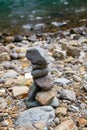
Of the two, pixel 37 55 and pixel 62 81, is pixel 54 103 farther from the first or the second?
pixel 62 81

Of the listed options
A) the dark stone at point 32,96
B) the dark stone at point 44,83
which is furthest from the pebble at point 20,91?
the dark stone at point 44,83

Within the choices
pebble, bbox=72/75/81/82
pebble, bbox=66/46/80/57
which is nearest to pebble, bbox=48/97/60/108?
pebble, bbox=72/75/81/82

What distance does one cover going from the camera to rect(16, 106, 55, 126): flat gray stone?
461 cm

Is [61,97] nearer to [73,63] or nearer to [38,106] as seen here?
[38,106]

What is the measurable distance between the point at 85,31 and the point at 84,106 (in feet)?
27.1

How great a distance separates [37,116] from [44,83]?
20.3 inches

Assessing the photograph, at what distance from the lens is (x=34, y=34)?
1358 cm

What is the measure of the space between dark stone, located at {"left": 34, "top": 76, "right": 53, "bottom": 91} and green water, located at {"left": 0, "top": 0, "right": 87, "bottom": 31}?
373 inches

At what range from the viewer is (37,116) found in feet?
15.2

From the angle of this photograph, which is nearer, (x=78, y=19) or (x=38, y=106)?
(x=38, y=106)

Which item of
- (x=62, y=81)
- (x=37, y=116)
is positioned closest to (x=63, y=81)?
(x=62, y=81)

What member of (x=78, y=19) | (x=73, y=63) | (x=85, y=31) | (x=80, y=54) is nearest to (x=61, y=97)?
(x=73, y=63)

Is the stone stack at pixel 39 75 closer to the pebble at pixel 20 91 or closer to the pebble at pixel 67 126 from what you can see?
the pebble at pixel 20 91

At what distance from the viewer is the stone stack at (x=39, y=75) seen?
480 centimetres
